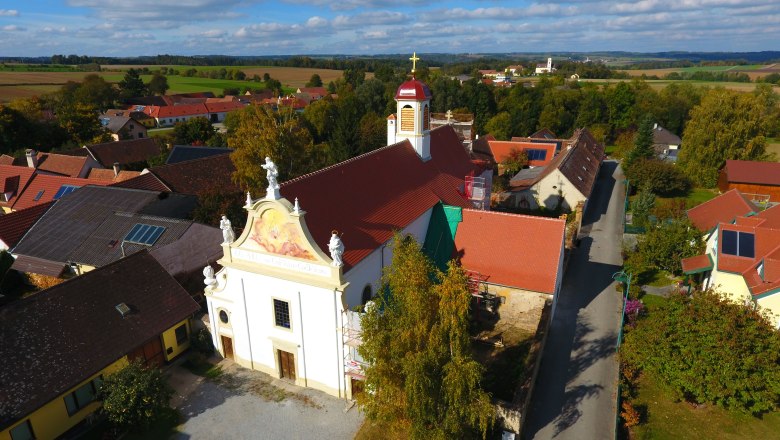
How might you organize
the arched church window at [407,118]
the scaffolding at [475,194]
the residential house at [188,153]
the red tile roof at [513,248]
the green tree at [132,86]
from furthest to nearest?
1. the green tree at [132,86]
2. the residential house at [188,153]
3. the scaffolding at [475,194]
4. the arched church window at [407,118]
5. the red tile roof at [513,248]

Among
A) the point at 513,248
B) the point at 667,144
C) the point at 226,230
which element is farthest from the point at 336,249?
the point at 667,144

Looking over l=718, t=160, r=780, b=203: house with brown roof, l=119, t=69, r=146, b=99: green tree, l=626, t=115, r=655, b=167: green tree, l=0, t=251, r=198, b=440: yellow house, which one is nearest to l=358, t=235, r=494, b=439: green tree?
l=0, t=251, r=198, b=440: yellow house

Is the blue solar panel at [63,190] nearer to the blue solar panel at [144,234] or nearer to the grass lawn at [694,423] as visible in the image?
the blue solar panel at [144,234]

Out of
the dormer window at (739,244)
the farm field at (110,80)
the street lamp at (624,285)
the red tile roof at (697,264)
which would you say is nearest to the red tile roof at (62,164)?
the street lamp at (624,285)

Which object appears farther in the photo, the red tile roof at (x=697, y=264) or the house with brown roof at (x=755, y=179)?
the house with brown roof at (x=755, y=179)

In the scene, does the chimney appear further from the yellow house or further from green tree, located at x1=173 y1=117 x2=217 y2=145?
the yellow house

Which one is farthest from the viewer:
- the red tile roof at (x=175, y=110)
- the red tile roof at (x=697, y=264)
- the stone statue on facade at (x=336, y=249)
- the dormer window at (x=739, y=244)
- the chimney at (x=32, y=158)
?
the red tile roof at (x=175, y=110)

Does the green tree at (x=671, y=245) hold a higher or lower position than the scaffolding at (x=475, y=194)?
lower
